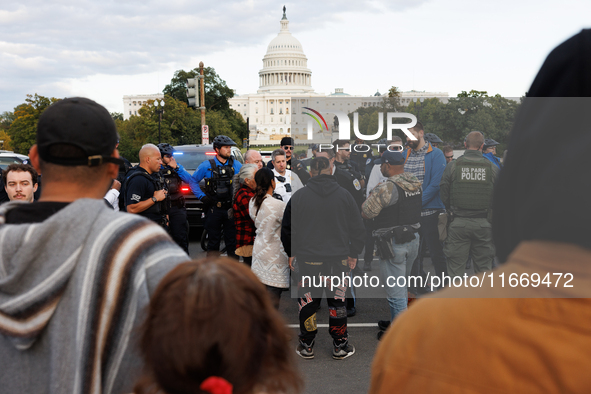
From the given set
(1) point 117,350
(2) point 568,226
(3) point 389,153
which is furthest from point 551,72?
(3) point 389,153

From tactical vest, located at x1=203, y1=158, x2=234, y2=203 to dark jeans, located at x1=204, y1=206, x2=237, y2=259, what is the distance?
0.19 metres

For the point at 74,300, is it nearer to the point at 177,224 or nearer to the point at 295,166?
the point at 177,224

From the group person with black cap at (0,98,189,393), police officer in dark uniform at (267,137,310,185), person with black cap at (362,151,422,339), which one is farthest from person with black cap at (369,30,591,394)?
police officer in dark uniform at (267,137,310,185)

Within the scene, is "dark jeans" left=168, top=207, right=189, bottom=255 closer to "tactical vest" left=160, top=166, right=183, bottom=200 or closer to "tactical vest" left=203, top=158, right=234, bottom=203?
"tactical vest" left=160, top=166, right=183, bottom=200

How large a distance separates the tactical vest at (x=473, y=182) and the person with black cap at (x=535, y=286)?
501cm

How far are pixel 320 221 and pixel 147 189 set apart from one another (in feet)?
7.60

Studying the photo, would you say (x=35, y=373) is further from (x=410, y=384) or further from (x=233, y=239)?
(x=233, y=239)

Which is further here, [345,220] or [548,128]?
[345,220]

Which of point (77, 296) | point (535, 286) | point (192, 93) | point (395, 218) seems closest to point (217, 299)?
point (77, 296)

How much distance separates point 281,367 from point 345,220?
152 inches

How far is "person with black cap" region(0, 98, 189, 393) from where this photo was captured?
4.16 ft

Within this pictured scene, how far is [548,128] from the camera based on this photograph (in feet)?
2.61

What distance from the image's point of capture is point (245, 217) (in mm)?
5949

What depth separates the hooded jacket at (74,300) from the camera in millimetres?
1267
